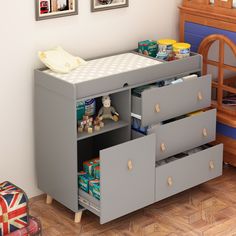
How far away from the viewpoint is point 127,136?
3475mm

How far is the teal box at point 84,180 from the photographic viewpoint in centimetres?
330

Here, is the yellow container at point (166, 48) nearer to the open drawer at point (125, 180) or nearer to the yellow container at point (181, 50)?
the yellow container at point (181, 50)

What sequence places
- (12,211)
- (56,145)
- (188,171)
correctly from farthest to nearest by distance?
(188,171) < (56,145) < (12,211)

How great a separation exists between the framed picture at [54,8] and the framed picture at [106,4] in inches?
5.0

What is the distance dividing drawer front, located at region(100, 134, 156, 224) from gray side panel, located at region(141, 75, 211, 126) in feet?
0.47

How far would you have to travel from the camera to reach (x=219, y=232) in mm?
3326

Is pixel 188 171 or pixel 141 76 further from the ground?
pixel 141 76

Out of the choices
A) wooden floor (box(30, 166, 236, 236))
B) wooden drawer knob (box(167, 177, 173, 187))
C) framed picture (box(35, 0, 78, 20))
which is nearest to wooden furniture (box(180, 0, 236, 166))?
wooden floor (box(30, 166, 236, 236))

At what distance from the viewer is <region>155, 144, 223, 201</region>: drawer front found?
346cm

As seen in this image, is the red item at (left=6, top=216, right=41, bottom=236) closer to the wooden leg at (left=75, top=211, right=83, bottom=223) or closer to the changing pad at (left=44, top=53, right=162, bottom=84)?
the wooden leg at (left=75, top=211, right=83, bottom=223)

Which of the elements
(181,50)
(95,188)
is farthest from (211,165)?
(95,188)

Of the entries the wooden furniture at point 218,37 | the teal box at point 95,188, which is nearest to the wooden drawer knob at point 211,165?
the wooden furniture at point 218,37

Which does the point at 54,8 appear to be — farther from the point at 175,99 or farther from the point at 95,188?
the point at 95,188

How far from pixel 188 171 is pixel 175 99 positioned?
417 mm
